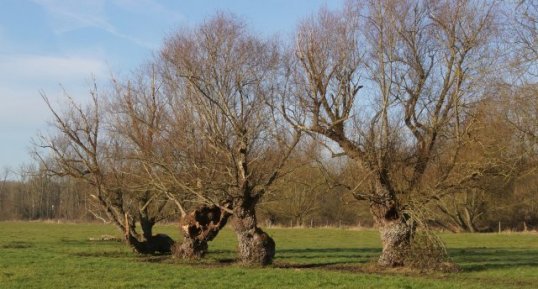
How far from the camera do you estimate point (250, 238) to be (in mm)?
19938

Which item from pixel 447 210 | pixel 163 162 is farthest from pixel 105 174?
pixel 447 210

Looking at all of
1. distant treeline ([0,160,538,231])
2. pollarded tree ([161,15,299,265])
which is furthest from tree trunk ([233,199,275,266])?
distant treeline ([0,160,538,231])

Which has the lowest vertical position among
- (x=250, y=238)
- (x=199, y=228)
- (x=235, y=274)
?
(x=235, y=274)

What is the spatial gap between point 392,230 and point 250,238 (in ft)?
15.9

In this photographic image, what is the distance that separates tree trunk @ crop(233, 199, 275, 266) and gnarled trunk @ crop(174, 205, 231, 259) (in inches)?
82.0

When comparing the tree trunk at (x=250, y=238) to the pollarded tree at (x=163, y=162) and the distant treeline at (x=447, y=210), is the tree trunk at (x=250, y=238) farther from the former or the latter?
the distant treeline at (x=447, y=210)

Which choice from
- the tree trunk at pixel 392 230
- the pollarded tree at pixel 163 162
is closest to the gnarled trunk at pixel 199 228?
the pollarded tree at pixel 163 162

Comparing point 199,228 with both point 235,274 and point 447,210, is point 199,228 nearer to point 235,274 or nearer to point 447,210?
point 235,274

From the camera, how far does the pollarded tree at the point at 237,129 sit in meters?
19.7

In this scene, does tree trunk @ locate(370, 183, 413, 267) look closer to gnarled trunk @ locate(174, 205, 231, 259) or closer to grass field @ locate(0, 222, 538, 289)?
grass field @ locate(0, 222, 538, 289)


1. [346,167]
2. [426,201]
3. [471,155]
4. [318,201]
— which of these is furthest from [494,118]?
[318,201]

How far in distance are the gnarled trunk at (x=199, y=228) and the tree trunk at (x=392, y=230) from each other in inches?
246

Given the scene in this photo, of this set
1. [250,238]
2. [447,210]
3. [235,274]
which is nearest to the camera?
[235,274]

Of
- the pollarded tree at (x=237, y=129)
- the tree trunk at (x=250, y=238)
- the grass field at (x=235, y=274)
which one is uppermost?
the pollarded tree at (x=237, y=129)
